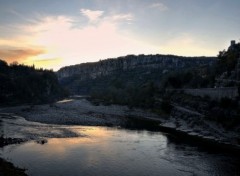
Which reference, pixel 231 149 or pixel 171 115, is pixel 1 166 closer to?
pixel 231 149

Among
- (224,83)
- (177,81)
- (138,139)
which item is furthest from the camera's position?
(177,81)

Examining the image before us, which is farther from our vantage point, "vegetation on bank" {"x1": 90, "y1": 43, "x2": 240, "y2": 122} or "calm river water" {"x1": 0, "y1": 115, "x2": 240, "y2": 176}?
"vegetation on bank" {"x1": 90, "y1": 43, "x2": 240, "y2": 122}

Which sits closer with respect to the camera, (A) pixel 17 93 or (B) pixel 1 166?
(B) pixel 1 166

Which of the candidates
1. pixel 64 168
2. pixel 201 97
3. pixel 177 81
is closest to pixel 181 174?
pixel 64 168

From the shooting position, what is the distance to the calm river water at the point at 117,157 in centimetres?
4197

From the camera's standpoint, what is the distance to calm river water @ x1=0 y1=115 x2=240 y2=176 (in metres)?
42.0

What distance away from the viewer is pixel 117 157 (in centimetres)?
4878

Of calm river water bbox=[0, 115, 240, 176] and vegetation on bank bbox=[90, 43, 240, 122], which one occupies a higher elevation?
vegetation on bank bbox=[90, 43, 240, 122]

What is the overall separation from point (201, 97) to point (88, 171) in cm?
6042

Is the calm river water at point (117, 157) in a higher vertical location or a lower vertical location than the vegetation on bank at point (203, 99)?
lower

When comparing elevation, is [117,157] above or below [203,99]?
below

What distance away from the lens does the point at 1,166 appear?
1455 inches

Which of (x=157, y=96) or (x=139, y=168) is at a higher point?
(x=157, y=96)

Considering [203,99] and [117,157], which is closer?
[117,157]
